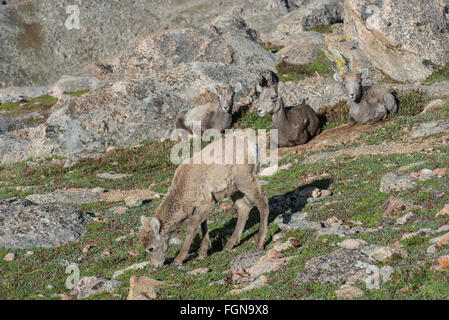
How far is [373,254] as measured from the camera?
10180 mm

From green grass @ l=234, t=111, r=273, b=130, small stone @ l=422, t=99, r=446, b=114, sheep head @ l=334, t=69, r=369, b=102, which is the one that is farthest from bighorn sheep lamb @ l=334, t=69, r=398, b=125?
green grass @ l=234, t=111, r=273, b=130

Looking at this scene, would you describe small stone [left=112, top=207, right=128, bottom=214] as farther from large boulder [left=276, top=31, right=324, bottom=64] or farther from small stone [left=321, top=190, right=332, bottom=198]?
large boulder [left=276, top=31, right=324, bottom=64]

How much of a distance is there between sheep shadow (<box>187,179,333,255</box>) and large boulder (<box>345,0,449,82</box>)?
653 inches

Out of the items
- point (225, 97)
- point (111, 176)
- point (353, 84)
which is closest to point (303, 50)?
point (225, 97)

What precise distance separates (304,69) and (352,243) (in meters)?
31.4

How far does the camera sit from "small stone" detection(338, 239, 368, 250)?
35.9ft

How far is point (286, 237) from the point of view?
42.3 feet

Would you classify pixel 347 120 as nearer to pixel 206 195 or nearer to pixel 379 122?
pixel 379 122

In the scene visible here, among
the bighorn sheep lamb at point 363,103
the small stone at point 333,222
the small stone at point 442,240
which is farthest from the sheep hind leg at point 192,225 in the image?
the bighorn sheep lamb at point 363,103

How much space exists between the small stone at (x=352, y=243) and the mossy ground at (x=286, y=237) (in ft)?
0.85

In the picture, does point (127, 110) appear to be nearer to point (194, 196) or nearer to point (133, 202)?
point (133, 202)

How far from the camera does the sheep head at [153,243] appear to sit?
40.1 feet
